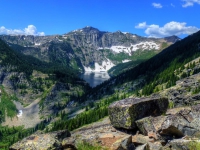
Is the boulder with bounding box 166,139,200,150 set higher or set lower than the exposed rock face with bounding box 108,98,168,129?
lower

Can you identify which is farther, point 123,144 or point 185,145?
point 123,144

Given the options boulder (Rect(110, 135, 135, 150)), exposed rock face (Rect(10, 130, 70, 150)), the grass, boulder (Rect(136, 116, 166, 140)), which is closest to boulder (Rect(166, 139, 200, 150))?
boulder (Rect(110, 135, 135, 150))

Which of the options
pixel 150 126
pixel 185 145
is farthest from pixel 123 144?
pixel 185 145

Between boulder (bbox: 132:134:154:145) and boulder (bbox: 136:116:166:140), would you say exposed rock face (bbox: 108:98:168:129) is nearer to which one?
boulder (bbox: 136:116:166:140)

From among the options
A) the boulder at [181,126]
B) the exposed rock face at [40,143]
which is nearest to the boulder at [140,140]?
the boulder at [181,126]

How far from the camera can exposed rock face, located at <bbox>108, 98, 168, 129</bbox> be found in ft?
82.6

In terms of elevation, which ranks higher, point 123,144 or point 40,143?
point 123,144

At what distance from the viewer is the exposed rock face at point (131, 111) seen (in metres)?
25.2

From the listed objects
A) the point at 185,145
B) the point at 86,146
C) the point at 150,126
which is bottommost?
the point at 86,146

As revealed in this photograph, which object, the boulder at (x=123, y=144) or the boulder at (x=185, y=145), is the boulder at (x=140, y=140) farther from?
the boulder at (x=185, y=145)

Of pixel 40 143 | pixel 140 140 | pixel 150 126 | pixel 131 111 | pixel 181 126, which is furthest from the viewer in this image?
pixel 131 111

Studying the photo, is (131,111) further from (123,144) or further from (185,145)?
(185,145)

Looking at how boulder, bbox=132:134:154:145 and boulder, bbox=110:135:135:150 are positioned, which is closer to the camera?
boulder, bbox=110:135:135:150

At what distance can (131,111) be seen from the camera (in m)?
25.4
